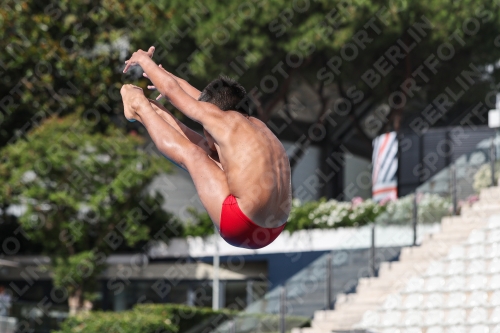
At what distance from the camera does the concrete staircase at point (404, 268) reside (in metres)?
13.9

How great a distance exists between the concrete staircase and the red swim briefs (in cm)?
783

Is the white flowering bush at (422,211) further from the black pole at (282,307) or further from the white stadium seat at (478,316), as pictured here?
the white stadium seat at (478,316)

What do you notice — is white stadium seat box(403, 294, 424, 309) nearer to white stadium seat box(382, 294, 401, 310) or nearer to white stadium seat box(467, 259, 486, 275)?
white stadium seat box(382, 294, 401, 310)

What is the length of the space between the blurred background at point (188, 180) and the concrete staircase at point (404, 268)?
4 centimetres

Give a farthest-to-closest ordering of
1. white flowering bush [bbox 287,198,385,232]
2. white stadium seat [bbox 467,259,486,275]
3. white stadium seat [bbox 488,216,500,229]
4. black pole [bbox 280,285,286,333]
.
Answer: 1. white flowering bush [bbox 287,198,385,232]
2. white stadium seat [bbox 488,216,500,229]
3. black pole [bbox 280,285,286,333]
4. white stadium seat [bbox 467,259,486,275]

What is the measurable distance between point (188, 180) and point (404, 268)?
1402 cm

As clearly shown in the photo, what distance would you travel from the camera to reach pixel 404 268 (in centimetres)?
1451

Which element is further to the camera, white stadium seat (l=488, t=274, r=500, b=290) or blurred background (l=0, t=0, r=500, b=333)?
blurred background (l=0, t=0, r=500, b=333)

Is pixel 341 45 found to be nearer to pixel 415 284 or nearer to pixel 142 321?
pixel 142 321

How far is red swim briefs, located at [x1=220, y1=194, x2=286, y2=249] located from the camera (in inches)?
216

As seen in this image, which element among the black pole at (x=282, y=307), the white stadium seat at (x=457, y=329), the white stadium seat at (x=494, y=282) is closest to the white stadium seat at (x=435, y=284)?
the white stadium seat at (x=494, y=282)

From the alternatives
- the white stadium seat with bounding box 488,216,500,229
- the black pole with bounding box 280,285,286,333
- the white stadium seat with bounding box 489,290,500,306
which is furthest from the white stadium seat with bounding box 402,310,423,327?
the white stadium seat with bounding box 488,216,500,229

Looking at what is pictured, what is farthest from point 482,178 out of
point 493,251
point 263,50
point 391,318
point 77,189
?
point 263,50

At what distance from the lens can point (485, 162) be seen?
51.1 ft
